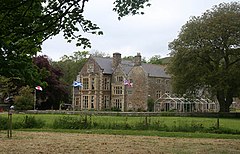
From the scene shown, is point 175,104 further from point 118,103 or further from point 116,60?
point 116,60

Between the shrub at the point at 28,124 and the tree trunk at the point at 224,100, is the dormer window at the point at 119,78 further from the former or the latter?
the shrub at the point at 28,124

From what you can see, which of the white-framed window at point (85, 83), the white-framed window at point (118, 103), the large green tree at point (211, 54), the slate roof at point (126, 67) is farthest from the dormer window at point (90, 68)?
the large green tree at point (211, 54)

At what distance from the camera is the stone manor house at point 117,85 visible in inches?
2803

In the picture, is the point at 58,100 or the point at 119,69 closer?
the point at 58,100

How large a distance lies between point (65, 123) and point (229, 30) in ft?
94.4

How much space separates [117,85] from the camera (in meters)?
72.8

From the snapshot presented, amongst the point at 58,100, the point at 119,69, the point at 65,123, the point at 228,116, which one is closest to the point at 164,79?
the point at 119,69

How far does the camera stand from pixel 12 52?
Result: 33.9 feet

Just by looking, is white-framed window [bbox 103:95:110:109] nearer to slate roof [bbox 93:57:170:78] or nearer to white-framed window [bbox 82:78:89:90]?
white-framed window [bbox 82:78:89:90]

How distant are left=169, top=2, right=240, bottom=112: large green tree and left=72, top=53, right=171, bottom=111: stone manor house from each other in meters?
18.4

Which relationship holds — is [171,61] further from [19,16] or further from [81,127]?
[19,16]

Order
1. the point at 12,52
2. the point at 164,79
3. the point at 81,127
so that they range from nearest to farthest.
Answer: the point at 12,52 → the point at 81,127 → the point at 164,79

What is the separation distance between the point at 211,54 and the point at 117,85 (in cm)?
2579

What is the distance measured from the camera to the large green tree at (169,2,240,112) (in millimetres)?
48719
